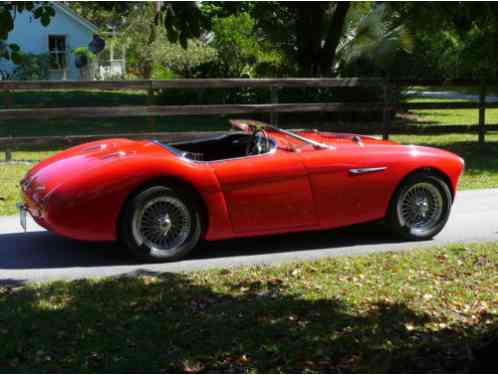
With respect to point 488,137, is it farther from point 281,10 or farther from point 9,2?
point 9,2

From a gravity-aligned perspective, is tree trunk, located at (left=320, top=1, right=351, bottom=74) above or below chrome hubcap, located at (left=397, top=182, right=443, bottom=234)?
above

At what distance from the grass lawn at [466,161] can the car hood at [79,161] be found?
2.12m

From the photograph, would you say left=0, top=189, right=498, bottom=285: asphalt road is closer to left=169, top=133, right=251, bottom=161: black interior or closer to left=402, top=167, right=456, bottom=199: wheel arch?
left=402, top=167, right=456, bottom=199: wheel arch

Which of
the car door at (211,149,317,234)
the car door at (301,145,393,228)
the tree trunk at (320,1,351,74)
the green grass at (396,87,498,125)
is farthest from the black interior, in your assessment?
the tree trunk at (320,1,351,74)

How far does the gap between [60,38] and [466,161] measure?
99.5 ft

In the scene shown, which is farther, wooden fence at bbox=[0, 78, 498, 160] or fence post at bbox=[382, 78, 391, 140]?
fence post at bbox=[382, 78, 391, 140]

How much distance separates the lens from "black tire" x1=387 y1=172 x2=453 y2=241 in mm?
8023

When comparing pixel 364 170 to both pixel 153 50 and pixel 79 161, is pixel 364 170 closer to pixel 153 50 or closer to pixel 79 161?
pixel 79 161

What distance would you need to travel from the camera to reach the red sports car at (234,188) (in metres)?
7.07

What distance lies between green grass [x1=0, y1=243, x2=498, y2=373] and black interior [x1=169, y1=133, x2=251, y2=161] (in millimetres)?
1701

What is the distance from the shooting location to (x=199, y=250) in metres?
7.80

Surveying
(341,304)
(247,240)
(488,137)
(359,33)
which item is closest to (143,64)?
(359,33)

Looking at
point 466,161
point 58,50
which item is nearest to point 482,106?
point 466,161

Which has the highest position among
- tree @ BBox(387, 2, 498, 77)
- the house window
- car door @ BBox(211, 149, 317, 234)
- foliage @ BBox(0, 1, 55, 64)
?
the house window
